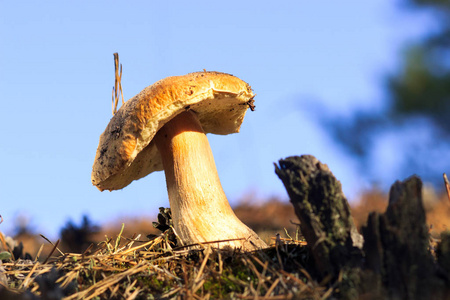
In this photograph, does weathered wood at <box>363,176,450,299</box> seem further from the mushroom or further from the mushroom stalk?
the mushroom stalk

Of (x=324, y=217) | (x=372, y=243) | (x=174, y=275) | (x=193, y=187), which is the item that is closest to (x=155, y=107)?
(x=193, y=187)

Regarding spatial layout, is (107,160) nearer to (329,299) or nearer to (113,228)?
(329,299)

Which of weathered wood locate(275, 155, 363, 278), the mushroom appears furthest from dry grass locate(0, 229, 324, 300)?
the mushroom

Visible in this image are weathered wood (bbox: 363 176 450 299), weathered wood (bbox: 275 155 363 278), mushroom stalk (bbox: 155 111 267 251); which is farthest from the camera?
mushroom stalk (bbox: 155 111 267 251)

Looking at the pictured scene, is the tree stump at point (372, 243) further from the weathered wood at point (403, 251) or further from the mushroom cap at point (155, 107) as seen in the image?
the mushroom cap at point (155, 107)

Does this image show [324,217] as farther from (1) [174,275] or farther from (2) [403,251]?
(1) [174,275]

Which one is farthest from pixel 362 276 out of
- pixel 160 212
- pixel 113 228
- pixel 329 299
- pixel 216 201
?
pixel 113 228

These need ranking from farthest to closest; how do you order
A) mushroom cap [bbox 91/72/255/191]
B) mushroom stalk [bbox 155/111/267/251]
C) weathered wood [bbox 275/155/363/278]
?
mushroom stalk [bbox 155/111/267/251]
mushroom cap [bbox 91/72/255/191]
weathered wood [bbox 275/155/363/278]
